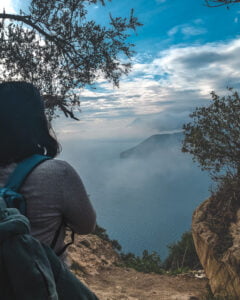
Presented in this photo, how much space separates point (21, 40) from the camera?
27.0ft

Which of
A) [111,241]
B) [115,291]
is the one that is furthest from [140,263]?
[115,291]

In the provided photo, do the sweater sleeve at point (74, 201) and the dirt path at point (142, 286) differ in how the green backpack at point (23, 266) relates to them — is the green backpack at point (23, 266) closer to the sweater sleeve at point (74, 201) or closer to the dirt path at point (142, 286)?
the sweater sleeve at point (74, 201)

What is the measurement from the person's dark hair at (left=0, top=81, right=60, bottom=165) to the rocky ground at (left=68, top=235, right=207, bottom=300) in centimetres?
481

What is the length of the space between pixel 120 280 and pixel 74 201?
27.1 ft

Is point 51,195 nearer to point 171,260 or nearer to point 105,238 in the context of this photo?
point 171,260

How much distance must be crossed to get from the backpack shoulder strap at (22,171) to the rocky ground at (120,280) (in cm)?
487

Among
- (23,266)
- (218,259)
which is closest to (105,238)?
(218,259)

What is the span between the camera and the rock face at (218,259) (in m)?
6.18

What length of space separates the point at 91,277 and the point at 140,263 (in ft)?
9.96

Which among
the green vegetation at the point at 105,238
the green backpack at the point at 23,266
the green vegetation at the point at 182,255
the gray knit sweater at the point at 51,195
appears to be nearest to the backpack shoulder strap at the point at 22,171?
the gray knit sweater at the point at 51,195

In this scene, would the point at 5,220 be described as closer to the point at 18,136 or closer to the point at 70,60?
the point at 18,136

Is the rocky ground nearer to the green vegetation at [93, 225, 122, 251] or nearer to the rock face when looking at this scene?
the rock face

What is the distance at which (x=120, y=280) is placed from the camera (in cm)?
906

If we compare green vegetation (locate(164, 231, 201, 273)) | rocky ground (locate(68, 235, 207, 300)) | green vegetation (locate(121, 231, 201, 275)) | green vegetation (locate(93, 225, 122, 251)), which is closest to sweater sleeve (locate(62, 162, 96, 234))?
rocky ground (locate(68, 235, 207, 300))
